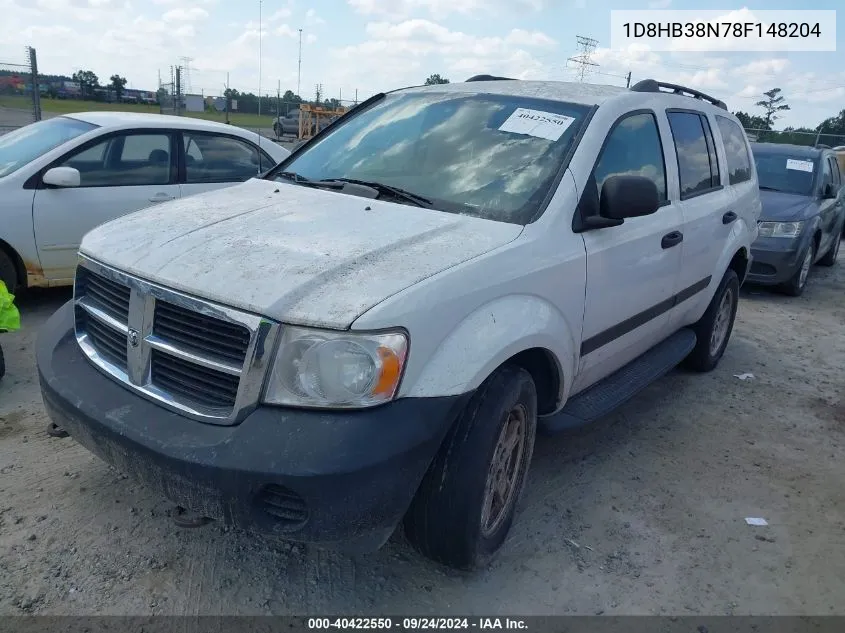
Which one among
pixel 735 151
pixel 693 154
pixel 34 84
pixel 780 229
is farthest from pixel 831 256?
pixel 34 84

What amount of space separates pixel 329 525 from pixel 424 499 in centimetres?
47

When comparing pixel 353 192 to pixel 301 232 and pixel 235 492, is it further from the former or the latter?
pixel 235 492

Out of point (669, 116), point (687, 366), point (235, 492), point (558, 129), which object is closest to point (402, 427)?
point (235, 492)

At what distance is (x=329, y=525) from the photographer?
2.20m

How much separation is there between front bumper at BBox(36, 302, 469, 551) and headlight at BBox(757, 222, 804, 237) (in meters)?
7.20

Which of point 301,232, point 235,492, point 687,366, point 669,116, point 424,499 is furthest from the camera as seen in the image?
point 687,366

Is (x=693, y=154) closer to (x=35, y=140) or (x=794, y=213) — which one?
(x=794, y=213)

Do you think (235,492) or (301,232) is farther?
(301,232)

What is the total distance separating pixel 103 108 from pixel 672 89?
24609mm

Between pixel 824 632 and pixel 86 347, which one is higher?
pixel 86 347

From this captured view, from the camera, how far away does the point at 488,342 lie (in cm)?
252

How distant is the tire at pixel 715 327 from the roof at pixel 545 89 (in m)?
1.93

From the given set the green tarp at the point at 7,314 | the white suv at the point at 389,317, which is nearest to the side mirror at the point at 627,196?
the white suv at the point at 389,317

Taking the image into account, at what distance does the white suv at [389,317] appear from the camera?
2.22 meters
